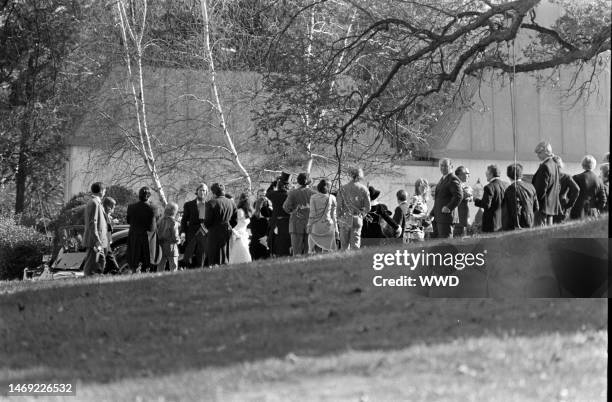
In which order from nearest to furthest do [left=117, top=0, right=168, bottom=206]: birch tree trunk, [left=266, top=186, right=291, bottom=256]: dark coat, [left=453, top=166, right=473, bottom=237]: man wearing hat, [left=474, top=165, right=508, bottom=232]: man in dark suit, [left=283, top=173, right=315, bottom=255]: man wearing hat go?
[left=474, top=165, right=508, bottom=232]: man in dark suit, [left=453, top=166, right=473, bottom=237]: man wearing hat, [left=283, top=173, right=315, bottom=255]: man wearing hat, [left=266, top=186, right=291, bottom=256]: dark coat, [left=117, top=0, right=168, bottom=206]: birch tree trunk

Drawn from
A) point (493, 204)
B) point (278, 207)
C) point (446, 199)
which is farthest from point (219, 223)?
point (493, 204)

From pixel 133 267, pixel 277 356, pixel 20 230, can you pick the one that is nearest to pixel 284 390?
pixel 277 356

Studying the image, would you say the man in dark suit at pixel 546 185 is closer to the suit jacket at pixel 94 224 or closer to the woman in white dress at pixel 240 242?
the woman in white dress at pixel 240 242

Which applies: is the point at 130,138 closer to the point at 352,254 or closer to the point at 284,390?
the point at 352,254

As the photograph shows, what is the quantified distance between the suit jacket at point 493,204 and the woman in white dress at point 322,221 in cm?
235

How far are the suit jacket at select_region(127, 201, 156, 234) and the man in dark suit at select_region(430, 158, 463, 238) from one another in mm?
4507

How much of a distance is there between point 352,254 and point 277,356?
15.0 feet

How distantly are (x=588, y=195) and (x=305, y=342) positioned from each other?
5.26 metres

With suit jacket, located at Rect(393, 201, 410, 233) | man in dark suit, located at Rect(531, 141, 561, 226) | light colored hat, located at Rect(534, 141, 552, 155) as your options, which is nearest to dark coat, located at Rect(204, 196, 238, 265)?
suit jacket, located at Rect(393, 201, 410, 233)

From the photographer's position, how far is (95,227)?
16234mm

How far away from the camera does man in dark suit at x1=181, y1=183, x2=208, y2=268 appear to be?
17000 mm

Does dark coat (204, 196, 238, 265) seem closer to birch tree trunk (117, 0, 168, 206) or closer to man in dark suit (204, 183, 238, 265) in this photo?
man in dark suit (204, 183, 238, 265)

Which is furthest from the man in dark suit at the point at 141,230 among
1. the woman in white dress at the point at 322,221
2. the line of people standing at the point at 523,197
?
the line of people standing at the point at 523,197

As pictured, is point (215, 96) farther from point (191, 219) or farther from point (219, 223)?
point (219, 223)
